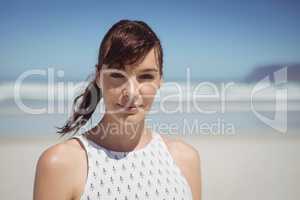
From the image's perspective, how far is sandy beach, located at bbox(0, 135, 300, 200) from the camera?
231 centimetres

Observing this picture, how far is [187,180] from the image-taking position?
1003 mm

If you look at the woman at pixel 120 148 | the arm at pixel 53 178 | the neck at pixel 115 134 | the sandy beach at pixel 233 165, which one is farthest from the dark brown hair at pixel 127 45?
the sandy beach at pixel 233 165

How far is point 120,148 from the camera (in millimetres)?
933

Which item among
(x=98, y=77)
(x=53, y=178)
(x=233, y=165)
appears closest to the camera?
(x=53, y=178)

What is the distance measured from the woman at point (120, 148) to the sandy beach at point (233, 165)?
1.38 metres

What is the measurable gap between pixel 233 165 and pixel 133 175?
179cm

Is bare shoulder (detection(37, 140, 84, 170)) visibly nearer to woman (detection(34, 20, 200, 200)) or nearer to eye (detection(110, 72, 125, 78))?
woman (detection(34, 20, 200, 200))

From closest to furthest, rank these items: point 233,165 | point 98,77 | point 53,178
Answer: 1. point 53,178
2. point 98,77
3. point 233,165

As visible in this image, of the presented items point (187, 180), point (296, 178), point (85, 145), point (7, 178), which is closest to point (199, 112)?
point (296, 178)

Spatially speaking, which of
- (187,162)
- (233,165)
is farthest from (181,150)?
(233,165)

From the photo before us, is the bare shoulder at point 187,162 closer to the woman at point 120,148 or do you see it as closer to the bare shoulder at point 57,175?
the woman at point 120,148

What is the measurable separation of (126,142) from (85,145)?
104 millimetres

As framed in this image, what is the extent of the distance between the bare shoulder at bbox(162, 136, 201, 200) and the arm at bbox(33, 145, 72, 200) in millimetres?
291

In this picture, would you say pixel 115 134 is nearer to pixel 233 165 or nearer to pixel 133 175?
pixel 133 175
